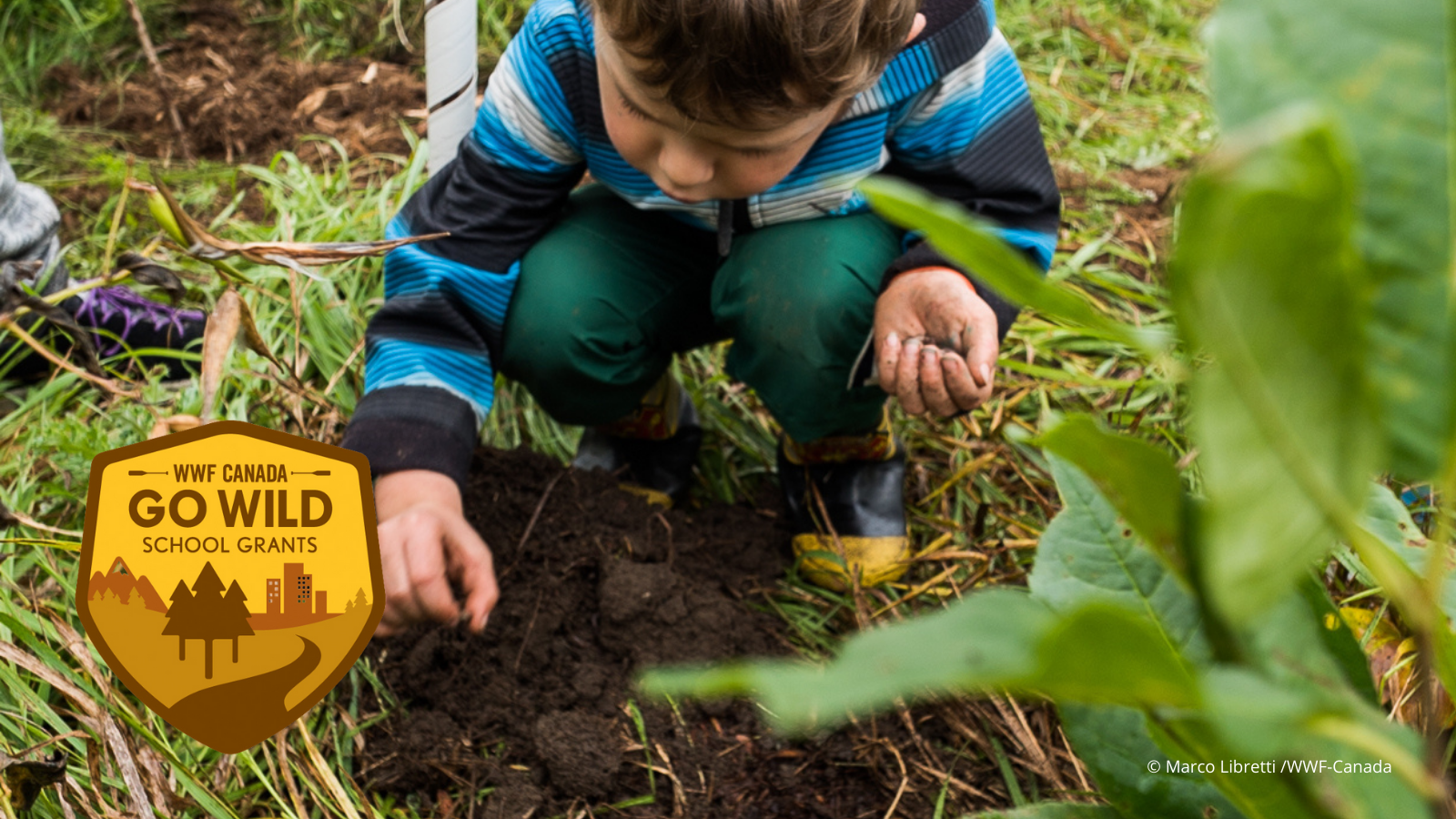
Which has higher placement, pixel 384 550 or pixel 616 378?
pixel 384 550

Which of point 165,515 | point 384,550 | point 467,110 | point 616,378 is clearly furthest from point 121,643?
point 467,110

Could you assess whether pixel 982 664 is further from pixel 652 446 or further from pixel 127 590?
pixel 652 446

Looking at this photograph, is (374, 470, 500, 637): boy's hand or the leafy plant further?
(374, 470, 500, 637): boy's hand

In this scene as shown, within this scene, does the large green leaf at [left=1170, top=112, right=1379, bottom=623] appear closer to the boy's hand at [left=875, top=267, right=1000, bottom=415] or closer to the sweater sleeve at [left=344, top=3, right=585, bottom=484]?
the boy's hand at [left=875, top=267, right=1000, bottom=415]

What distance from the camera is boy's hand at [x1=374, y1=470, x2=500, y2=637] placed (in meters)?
0.97

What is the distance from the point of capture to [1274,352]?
0.25m

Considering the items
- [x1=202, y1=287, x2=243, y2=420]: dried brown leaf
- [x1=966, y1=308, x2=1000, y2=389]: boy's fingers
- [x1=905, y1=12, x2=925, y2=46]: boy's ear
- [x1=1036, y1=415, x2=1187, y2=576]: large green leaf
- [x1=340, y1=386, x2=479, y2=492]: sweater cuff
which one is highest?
[x1=1036, y1=415, x2=1187, y2=576]: large green leaf

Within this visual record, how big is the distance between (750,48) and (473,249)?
0.59 m

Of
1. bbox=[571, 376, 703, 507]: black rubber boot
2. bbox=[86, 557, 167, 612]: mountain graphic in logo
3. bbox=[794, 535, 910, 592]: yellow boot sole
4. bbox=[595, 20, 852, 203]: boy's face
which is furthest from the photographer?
bbox=[571, 376, 703, 507]: black rubber boot

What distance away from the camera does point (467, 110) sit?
155 cm

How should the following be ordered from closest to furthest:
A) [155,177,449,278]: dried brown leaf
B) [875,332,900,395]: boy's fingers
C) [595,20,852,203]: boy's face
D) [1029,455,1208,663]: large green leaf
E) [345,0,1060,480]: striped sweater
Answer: [1029,455,1208,663]: large green leaf, [155,177,449,278]: dried brown leaf, [595,20,852,203]: boy's face, [875,332,900,395]: boy's fingers, [345,0,1060,480]: striped sweater

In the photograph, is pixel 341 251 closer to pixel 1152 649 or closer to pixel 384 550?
pixel 384 550

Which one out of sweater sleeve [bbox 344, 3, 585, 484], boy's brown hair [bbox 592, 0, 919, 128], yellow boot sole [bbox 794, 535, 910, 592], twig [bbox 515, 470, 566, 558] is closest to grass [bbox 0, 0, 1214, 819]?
yellow boot sole [bbox 794, 535, 910, 592]

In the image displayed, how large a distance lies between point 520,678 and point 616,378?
0.48 meters
